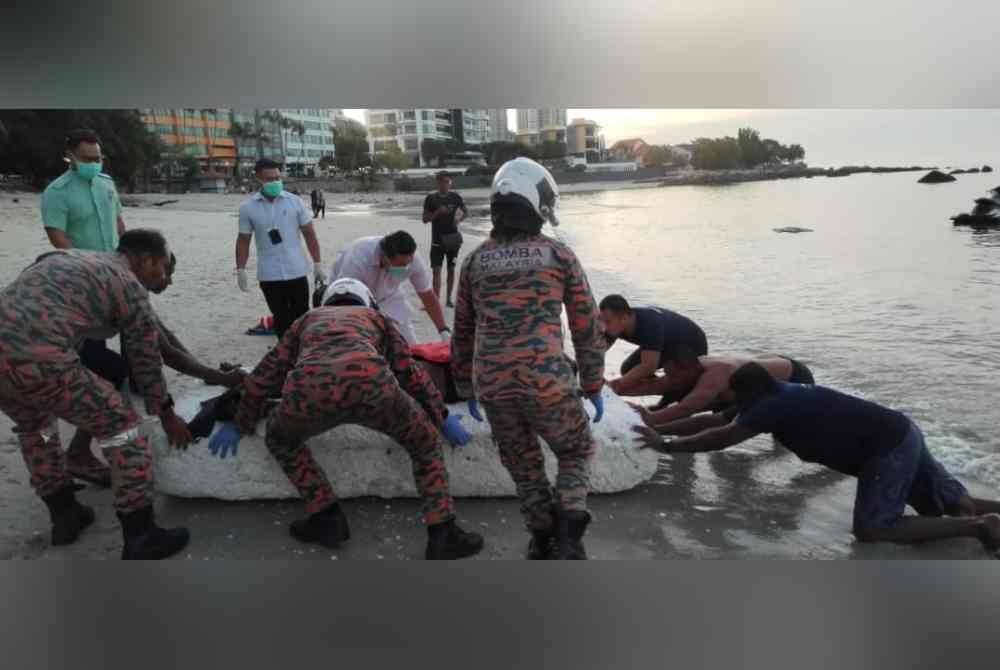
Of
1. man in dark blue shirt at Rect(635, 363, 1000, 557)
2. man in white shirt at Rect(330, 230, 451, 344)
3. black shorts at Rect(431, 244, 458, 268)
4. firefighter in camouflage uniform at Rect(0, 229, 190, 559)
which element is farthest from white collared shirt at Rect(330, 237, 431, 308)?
black shorts at Rect(431, 244, 458, 268)

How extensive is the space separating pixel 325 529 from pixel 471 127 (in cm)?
169

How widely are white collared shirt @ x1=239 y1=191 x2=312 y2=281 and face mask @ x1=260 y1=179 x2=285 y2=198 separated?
3 centimetres

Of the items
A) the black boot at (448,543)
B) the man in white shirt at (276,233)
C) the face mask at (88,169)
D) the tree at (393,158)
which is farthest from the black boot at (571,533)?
the face mask at (88,169)

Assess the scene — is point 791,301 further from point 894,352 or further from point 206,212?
point 206,212

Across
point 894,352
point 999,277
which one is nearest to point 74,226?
point 894,352

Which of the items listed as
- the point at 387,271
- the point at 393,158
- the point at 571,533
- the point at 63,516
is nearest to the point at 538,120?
the point at 571,533

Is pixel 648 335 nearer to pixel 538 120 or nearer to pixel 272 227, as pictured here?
pixel 538 120

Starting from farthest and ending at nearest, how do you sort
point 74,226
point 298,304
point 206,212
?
1. point 206,212
2. point 298,304
3. point 74,226

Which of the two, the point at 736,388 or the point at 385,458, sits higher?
the point at 736,388

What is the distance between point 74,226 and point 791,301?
9.01 metres

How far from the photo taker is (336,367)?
2.38 meters

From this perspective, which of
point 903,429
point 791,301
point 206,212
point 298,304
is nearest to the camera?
point 903,429

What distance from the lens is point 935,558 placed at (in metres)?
2.68

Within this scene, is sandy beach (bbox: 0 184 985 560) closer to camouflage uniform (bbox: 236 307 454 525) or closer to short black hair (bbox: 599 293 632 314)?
camouflage uniform (bbox: 236 307 454 525)
